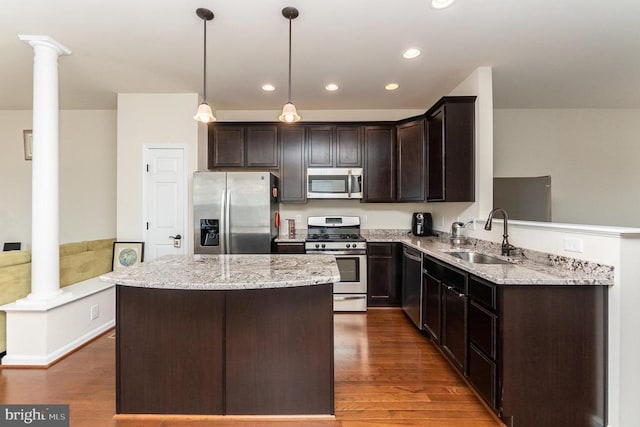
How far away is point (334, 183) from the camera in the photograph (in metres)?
3.96

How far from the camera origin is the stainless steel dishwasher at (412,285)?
297 centimetres

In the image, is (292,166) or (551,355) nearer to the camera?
(551,355)

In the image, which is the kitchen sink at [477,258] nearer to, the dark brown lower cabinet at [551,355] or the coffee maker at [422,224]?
the dark brown lower cabinet at [551,355]

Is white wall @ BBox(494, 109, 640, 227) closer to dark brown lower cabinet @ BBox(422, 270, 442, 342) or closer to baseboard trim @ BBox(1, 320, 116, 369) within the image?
dark brown lower cabinet @ BBox(422, 270, 442, 342)

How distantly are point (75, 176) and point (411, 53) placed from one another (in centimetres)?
501

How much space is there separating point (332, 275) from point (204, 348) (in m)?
0.93

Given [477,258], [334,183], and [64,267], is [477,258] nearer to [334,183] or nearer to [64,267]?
[334,183]

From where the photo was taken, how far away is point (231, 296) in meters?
1.74

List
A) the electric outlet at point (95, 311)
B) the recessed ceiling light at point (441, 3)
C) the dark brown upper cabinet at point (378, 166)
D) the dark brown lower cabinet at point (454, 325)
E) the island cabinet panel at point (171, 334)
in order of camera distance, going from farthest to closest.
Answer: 1. the dark brown upper cabinet at point (378, 166)
2. the electric outlet at point (95, 311)
3. the dark brown lower cabinet at point (454, 325)
4. the recessed ceiling light at point (441, 3)
5. the island cabinet panel at point (171, 334)

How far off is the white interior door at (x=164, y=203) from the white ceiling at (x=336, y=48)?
86 centimetres

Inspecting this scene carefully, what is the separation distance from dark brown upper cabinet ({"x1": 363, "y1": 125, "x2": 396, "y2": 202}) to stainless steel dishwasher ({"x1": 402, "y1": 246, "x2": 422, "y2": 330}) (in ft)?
2.98

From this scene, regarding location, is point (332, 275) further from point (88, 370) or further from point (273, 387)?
point (88, 370)

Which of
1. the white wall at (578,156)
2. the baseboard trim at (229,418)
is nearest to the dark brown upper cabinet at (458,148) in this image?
the white wall at (578,156)

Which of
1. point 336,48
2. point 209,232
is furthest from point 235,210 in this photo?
point 336,48
